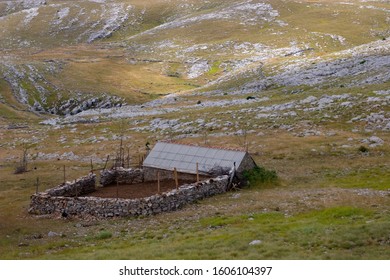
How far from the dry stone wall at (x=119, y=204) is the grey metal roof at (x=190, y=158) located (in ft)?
12.3

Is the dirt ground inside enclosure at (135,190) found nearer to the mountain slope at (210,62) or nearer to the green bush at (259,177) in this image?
the green bush at (259,177)

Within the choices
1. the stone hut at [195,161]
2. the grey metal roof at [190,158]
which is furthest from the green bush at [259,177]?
the grey metal roof at [190,158]

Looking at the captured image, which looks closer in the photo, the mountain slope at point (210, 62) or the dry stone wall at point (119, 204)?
the dry stone wall at point (119, 204)

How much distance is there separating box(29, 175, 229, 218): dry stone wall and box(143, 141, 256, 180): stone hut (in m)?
3.33

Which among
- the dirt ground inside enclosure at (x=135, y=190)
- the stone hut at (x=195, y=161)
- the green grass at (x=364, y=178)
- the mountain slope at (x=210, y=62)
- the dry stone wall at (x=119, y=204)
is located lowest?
the mountain slope at (x=210, y=62)

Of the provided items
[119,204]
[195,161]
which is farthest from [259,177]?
[119,204]

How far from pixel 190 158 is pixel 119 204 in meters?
10.1

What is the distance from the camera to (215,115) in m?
75.2

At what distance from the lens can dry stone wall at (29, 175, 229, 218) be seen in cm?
3278

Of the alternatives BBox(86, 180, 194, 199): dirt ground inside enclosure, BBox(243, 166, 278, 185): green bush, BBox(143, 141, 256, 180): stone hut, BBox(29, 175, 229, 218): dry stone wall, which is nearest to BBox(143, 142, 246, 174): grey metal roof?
BBox(143, 141, 256, 180): stone hut

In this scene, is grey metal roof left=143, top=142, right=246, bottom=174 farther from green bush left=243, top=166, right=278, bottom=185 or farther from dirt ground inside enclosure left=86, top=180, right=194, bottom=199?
dirt ground inside enclosure left=86, top=180, right=194, bottom=199

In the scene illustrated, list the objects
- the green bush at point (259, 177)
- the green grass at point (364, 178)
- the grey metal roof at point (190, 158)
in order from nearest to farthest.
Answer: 1. the green grass at point (364, 178)
2. the green bush at point (259, 177)
3. the grey metal roof at point (190, 158)

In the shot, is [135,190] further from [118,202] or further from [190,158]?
[118,202]

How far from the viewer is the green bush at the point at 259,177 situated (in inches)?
1543
